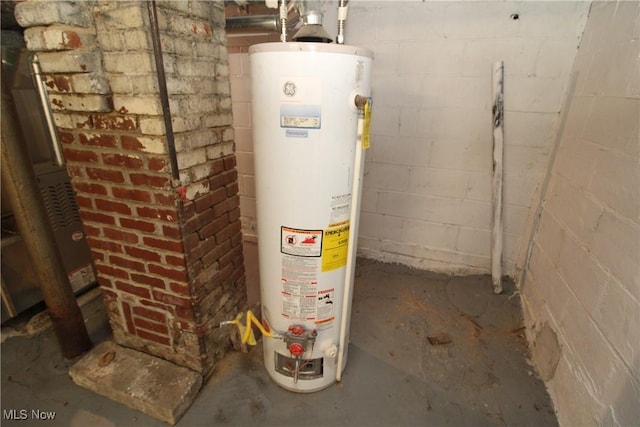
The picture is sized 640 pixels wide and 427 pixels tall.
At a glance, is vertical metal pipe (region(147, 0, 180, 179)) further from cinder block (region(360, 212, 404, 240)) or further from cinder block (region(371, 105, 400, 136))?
cinder block (region(360, 212, 404, 240))

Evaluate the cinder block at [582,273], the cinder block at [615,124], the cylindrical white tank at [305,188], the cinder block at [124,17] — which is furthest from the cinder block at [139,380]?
the cinder block at [615,124]

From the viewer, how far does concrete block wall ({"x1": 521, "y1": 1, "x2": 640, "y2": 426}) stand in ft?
3.17

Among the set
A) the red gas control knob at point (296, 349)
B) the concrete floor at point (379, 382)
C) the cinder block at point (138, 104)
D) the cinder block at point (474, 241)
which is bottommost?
the concrete floor at point (379, 382)

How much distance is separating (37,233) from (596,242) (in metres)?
2.18

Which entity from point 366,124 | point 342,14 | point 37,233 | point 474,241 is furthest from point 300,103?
point 474,241

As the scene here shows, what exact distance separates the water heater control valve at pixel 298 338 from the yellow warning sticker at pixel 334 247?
279mm

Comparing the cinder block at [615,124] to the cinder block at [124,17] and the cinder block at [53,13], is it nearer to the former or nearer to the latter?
the cinder block at [124,17]

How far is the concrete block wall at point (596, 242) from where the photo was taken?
0.97 m

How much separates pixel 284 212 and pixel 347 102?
41 centimetres

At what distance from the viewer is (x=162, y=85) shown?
1006 mm

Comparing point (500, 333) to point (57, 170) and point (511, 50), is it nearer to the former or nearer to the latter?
point (511, 50)

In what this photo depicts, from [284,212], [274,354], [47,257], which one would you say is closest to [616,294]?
[284,212]

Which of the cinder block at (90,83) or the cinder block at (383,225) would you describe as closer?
the cinder block at (90,83)

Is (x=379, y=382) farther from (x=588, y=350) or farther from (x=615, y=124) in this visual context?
(x=615, y=124)
